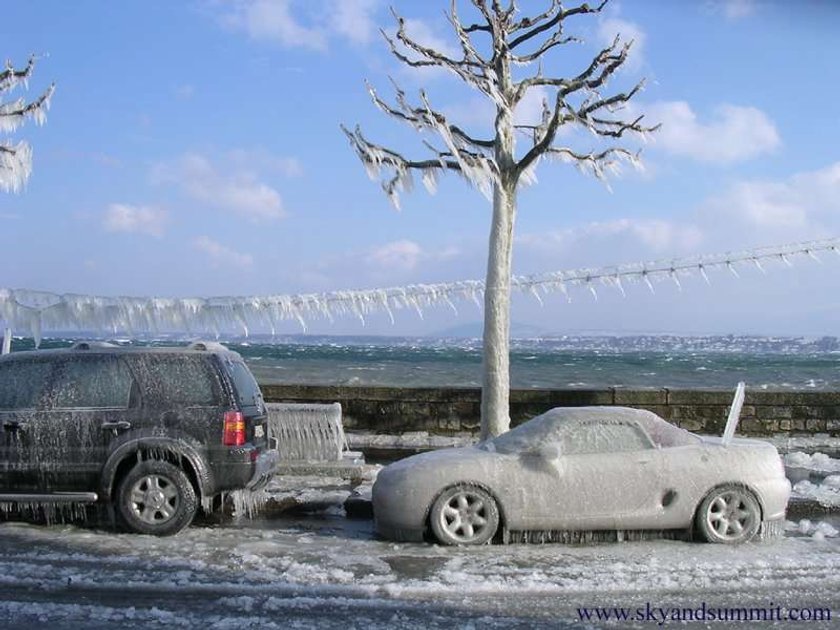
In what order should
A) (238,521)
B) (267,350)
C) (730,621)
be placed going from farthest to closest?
1. (267,350)
2. (238,521)
3. (730,621)

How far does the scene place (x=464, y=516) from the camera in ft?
25.0

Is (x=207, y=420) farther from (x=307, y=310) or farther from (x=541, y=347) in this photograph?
(x=541, y=347)

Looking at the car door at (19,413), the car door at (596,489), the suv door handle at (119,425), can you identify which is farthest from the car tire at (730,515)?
the car door at (19,413)

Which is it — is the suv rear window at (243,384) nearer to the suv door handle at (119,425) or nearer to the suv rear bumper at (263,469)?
the suv rear bumper at (263,469)

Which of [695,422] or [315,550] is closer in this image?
[315,550]

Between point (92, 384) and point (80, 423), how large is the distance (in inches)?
15.3

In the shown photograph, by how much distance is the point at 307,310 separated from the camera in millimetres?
10742

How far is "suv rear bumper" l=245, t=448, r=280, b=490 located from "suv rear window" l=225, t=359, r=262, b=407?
508 mm

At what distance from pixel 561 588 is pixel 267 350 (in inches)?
2978

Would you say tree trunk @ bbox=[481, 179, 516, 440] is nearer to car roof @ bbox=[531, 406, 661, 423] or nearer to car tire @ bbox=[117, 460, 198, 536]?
car roof @ bbox=[531, 406, 661, 423]

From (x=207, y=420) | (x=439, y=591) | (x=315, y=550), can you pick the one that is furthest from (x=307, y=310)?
(x=439, y=591)

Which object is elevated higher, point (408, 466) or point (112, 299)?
point (112, 299)

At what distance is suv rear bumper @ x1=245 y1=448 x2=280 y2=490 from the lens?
8211mm

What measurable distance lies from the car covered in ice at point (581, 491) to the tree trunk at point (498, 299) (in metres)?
3.10
